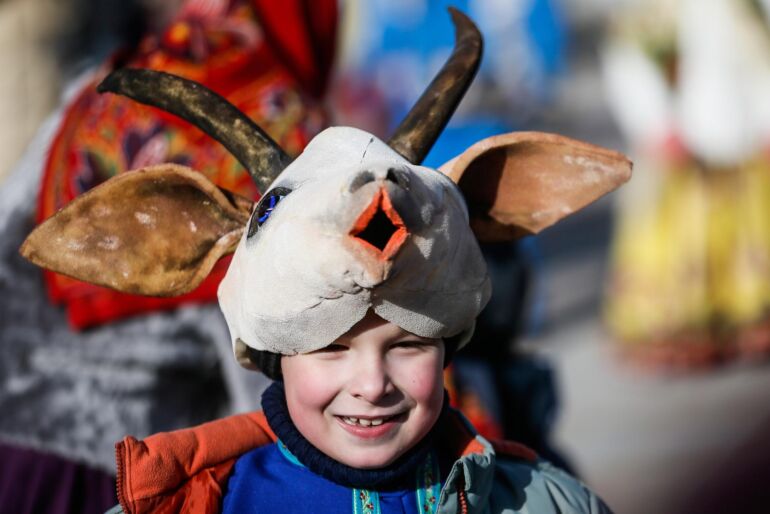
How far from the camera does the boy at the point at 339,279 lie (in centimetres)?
146

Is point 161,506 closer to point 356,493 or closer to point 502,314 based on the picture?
point 356,493

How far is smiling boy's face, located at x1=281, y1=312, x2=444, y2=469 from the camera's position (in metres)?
1.53

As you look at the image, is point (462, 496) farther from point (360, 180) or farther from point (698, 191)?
point (698, 191)

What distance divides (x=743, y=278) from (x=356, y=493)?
544 cm

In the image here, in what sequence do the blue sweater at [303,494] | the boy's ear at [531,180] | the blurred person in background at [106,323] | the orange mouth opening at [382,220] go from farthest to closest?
the blurred person in background at [106,323], the boy's ear at [531,180], the blue sweater at [303,494], the orange mouth opening at [382,220]

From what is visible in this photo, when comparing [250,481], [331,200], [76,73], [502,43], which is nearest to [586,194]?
[331,200]

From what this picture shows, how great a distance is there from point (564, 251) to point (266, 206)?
290 inches

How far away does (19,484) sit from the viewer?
2.27m

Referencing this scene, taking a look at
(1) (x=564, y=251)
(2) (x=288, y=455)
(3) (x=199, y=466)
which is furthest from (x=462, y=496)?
(1) (x=564, y=251)

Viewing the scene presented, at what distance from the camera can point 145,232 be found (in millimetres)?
1707

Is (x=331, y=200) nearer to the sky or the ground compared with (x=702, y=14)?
nearer to the sky

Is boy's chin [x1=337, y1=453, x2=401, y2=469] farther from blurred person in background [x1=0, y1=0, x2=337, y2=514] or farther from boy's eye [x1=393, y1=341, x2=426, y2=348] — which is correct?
blurred person in background [x1=0, y1=0, x2=337, y2=514]

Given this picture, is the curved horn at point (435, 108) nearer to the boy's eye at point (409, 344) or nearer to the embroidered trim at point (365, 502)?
the boy's eye at point (409, 344)

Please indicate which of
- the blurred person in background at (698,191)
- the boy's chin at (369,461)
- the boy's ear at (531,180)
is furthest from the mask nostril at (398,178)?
the blurred person in background at (698,191)
